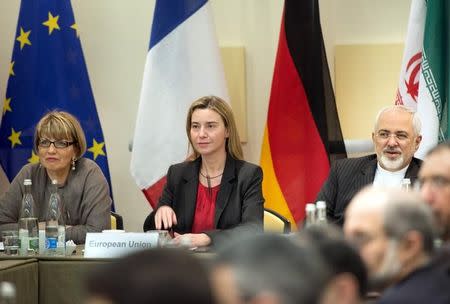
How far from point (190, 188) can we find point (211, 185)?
4.6 inches

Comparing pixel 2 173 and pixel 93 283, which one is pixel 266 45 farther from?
pixel 93 283

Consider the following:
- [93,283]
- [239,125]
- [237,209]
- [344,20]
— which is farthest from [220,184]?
[93,283]

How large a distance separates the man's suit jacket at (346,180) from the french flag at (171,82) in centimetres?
136

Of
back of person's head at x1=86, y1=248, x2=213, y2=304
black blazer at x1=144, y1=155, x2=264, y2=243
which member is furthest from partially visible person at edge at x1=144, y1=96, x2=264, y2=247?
back of person's head at x1=86, y1=248, x2=213, y2=304

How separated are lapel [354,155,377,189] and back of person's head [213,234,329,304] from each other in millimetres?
3388

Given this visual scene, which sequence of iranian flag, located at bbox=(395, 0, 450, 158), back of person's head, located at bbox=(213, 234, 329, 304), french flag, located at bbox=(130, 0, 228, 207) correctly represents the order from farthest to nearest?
1. french flag, located at bbox=(130, 0, 228, 207)
2. iranian flag, located at bbox=(395, 0, 450, 158)
3. back of person's head, located at bbox=(213, 234, 329, 304)

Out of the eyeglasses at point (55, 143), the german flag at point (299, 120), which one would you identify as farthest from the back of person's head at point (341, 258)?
the german flag at point (299, 120)

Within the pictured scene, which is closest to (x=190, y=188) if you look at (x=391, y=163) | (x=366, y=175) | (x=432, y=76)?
(x=366, y=175)

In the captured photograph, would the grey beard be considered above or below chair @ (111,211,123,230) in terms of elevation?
above

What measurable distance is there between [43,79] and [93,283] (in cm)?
517

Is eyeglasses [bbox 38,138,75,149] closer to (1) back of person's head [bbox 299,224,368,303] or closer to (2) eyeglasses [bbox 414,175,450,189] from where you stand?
(2) eyeglasses [bbox 414,175,450,189]

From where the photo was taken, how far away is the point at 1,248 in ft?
15.7

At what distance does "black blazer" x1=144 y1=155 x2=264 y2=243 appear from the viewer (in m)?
4.94

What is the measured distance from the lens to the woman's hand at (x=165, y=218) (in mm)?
4843
